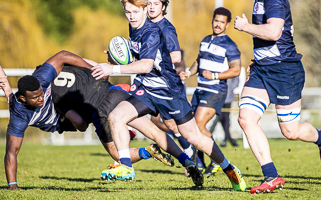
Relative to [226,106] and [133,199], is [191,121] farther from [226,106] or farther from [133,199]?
[226,106]

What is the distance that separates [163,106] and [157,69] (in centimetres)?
43

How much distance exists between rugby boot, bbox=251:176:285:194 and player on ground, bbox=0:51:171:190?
1.25 metres

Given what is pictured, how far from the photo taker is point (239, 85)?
1251 cm

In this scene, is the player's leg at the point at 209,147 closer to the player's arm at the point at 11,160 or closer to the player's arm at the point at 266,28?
the player's arm at the point at 266,28

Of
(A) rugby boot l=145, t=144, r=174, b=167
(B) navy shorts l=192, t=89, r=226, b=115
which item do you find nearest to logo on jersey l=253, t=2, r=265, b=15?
(A) rugby boot l=145, t=144, r=174, b=167

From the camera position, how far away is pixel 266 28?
450cm

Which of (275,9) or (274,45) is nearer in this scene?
(275,9)

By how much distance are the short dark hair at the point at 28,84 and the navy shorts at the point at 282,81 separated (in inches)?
98.4

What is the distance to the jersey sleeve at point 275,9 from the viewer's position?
4.57 meters

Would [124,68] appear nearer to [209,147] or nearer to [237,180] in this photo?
[209,147]

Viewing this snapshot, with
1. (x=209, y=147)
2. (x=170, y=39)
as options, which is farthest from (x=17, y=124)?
(x=209, y=147)

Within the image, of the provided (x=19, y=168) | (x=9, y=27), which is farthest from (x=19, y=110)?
(x=9, y=27)

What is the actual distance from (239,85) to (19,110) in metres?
8.25

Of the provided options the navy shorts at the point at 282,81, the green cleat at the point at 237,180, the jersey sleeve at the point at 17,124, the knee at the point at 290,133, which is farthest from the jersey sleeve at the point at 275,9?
the jersey sleeve at the point at 17,124
